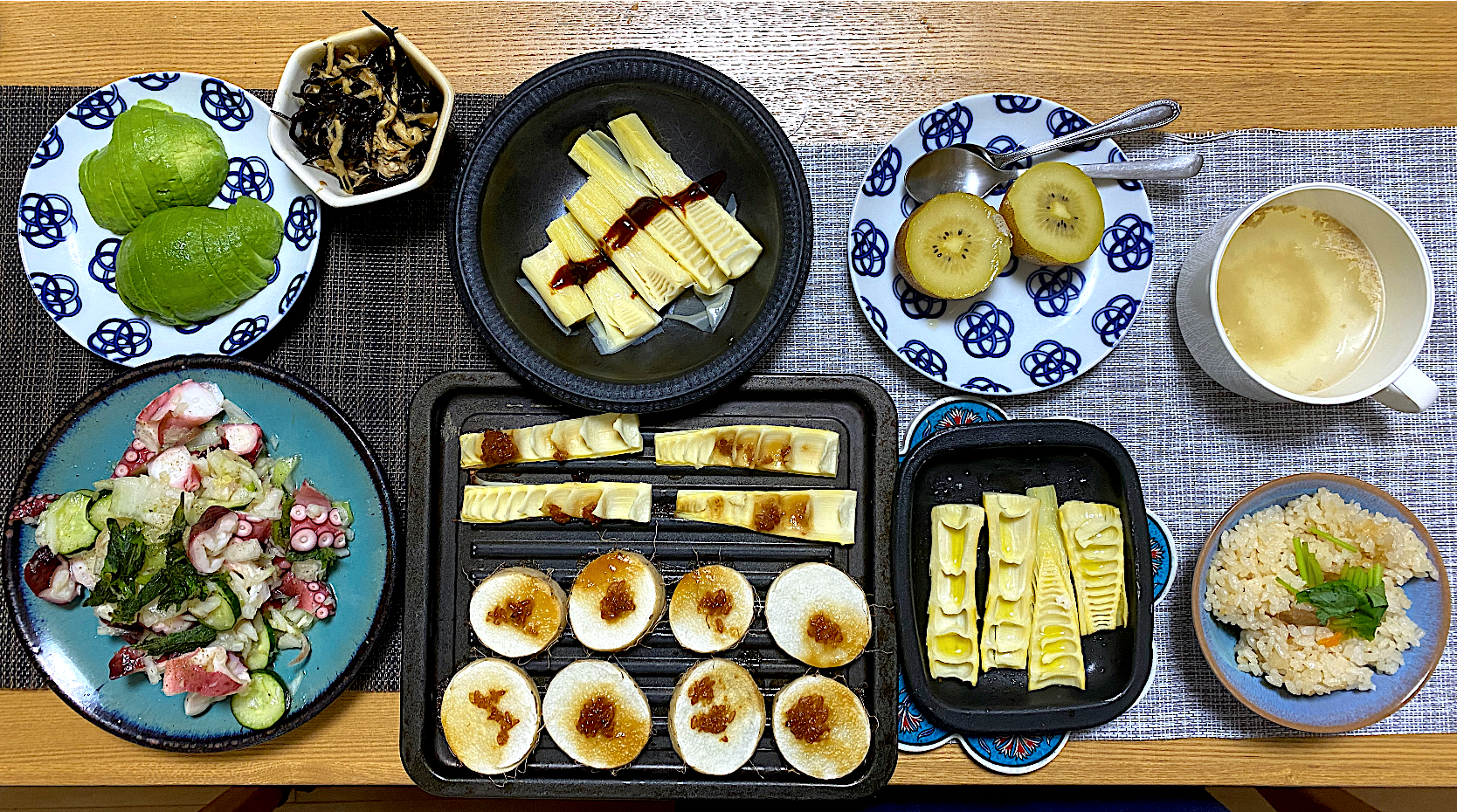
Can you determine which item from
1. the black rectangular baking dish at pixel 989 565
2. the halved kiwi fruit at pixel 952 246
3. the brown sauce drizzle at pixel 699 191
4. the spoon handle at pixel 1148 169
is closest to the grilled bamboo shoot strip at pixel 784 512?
the black rectangular baking dish at pixel 989 565

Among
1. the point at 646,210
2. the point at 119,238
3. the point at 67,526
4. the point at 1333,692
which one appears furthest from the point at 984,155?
the point at 67,526

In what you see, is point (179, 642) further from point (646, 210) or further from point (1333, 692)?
point (1333, 692)

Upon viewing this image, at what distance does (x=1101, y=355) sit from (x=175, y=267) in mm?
1863

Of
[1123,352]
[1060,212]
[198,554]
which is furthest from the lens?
[1123,352]

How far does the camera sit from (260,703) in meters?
1.52

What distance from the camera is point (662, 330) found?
5.14 ft

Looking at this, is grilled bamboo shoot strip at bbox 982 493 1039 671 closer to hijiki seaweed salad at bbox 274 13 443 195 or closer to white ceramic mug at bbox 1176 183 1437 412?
white ceramic mug at bbox 1176 183 1437 412

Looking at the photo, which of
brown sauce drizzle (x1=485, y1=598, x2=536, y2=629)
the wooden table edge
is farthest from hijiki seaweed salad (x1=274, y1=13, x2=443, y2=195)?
→ the wooden table edge

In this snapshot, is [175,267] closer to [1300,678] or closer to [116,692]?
[116,692]

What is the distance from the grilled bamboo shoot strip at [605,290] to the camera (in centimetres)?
154

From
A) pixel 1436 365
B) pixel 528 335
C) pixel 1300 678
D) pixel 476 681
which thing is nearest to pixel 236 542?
pixel 476 681

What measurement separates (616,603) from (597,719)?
0.23 metres

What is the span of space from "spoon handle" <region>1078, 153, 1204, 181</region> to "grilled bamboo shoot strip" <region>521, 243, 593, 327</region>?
1.08 m

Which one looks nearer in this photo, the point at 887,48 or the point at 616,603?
the point at 616,603
